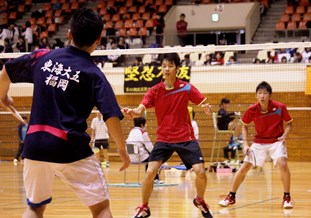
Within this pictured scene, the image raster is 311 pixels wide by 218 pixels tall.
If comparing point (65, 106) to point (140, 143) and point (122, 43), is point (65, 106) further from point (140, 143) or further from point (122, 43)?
point (122, 43)

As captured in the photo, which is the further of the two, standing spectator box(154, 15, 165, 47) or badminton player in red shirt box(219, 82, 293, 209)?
standing spectator box(154, 15, 165, 47)

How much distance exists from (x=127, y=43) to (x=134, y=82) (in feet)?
11.9

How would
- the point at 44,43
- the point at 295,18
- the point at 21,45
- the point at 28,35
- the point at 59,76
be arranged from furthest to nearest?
the point at 28,35
the point at 295,18
the point at 44,43
the point at 21,45
the point at 59,76

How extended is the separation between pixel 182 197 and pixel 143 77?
12898mm

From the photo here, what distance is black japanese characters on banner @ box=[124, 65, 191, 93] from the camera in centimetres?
2562

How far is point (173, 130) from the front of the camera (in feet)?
34.1

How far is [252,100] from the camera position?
25297mm

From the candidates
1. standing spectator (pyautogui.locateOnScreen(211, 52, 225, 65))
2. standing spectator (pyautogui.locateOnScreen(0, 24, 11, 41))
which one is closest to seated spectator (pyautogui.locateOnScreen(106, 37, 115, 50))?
standing spectator (pyautogui.locateOnScreen(211, 52, 225, 65))

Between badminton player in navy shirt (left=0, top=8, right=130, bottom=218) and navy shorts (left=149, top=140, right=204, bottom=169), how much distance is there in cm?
447

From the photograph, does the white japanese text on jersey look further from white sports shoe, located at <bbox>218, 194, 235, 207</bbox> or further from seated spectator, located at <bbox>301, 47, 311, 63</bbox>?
seated spectator, located at <bbox>301, 47, 311, 63</bbox>

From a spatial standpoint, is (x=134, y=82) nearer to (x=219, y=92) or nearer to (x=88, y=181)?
(x=219, y=92)

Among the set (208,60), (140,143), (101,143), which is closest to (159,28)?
(208,60)

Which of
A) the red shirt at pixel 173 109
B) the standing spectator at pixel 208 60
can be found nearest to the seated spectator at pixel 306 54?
the standing spectator at pixel 208 60

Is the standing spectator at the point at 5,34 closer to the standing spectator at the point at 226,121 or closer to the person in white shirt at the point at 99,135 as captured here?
the person in white shirt at the point at 99,135
